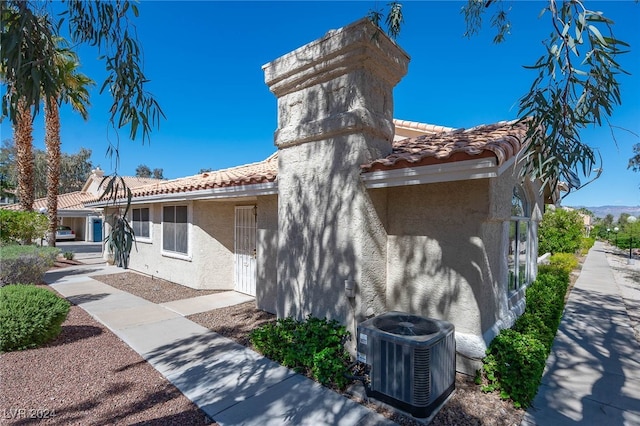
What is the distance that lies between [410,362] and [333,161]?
3.39m

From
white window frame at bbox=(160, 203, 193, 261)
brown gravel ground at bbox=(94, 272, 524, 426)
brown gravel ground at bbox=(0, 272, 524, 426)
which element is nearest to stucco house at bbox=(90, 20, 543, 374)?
brown gravel ground at bbox=(94, 272, 524, 426)

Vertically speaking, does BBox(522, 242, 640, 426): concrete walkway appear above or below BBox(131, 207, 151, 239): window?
below

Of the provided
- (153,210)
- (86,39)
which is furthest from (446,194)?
(153,210)

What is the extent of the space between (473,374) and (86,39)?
6.72m

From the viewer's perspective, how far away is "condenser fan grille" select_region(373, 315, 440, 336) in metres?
4.15

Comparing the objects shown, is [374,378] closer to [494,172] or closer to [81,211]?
[494,172]

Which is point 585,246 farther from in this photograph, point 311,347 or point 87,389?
point 87,389

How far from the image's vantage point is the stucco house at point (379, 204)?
4730 millimetres

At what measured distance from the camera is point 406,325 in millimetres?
4293

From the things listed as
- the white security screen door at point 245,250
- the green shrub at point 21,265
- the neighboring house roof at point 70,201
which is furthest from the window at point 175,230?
the neighboring house roof at point 70,201

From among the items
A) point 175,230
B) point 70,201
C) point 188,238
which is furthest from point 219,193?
point 70,201

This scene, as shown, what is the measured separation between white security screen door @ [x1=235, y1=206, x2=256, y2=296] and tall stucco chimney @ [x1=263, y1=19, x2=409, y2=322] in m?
3.19

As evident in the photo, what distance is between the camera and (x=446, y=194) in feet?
16.5

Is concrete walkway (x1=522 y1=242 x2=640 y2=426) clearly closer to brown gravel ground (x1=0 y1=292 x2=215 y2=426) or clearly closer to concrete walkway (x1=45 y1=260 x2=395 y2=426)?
concrete walkway (x1=45 y1=260 x2=395 y2=426)
